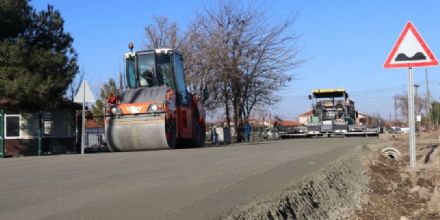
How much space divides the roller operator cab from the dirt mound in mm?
9395

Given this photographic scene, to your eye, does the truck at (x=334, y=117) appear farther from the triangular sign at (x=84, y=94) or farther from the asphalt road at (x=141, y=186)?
the asphalt road at (x=141, y=186)

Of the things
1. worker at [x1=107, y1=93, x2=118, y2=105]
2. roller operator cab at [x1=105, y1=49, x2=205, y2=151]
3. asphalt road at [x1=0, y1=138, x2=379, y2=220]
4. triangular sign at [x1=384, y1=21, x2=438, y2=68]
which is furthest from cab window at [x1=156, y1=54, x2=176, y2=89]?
triangular sign at [x1=384, y1=21, x2=438, y2=68]

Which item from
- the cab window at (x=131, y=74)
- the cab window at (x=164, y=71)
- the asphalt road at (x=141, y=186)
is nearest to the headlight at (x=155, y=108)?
the cab window at (x=164, y=71)

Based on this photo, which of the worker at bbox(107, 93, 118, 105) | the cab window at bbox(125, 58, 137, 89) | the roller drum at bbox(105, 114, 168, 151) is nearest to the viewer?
the roller drum at bbox(105, 114, 168, 151)

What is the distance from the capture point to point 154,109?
18797mm

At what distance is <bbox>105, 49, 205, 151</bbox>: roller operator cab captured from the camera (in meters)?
18.8

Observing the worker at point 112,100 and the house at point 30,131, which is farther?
the house at point 30,131

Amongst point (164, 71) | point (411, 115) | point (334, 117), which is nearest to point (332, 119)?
point (334, 117)

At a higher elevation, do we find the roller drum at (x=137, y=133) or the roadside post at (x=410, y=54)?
the roadside post at (x=410, y=54)

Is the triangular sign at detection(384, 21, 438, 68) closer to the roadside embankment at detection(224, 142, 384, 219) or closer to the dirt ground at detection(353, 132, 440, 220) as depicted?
the dirt ground at detection(353, 132, 440, 220)

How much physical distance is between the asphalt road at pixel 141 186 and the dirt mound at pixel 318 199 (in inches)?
12.6

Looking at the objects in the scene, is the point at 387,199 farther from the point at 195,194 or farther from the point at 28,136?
the point at 28,136

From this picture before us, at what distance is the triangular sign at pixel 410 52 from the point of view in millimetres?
10719

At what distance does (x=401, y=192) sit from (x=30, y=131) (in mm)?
20443
